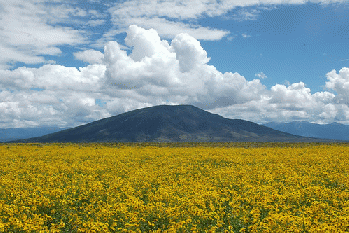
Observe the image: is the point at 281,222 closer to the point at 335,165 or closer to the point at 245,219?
the point at 245,219

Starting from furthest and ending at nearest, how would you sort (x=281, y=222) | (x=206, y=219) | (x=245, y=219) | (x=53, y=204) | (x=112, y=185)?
1. (x=112, y=185)
2. (x=53, y=204)
3. (x=206, y=219)
4. (x=245, y=219)
5. (x=281, y=222)

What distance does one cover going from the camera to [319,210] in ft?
39.6

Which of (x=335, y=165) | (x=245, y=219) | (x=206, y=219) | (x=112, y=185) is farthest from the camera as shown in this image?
(x=335, y=165)

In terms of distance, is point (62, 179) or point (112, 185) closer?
point (112, 185)

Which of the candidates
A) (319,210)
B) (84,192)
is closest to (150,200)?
(84,192)

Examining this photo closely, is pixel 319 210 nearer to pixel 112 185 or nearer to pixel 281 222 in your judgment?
pixel 281 222

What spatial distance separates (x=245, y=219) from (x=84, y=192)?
9.46m

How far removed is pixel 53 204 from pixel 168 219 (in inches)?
237

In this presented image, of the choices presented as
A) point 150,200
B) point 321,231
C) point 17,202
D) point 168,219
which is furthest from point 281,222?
point 17,202

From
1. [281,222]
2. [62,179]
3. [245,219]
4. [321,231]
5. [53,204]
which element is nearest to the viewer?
[321,231]

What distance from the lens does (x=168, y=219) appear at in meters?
11.2

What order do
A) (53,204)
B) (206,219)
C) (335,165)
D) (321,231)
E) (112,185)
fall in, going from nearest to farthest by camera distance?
1. (321,231)
2. (206,219)
3. (53,204)
4. (112,185)
5. (335,165)

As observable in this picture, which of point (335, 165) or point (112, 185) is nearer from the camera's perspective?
point (112, 185)

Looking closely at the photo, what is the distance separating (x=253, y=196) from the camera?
1418cm
